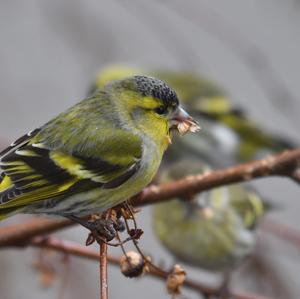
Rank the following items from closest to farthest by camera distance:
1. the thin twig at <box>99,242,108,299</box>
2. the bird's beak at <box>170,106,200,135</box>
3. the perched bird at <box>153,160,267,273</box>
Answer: the thin twig at <box>99,242,108,299</box>, the bird's beak at <box>170,106,200,135</box>, the perched bird at <box>153,160,267,273</box>

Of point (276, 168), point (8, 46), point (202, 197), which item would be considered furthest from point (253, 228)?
point (8, 46)

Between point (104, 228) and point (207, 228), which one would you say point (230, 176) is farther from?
point (207, 228)

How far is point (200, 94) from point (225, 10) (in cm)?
100

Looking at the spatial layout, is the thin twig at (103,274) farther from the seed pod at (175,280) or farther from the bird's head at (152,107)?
the bird's head at (152,107)

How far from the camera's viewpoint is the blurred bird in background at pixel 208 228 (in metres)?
3.12

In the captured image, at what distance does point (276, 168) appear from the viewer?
1865 millimetres

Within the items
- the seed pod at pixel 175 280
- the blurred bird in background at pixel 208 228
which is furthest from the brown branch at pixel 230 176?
the blurred bird in background at pixel 208 228

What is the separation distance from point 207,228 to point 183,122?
1.48 metres

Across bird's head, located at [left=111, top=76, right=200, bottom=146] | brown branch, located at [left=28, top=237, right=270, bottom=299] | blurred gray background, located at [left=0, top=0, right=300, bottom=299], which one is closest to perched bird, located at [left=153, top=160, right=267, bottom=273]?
blurred gray background, located at [left=0, top=0, right=300, bottom=299]

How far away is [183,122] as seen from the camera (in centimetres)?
175

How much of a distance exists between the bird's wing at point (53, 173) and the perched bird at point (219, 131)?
2864 mm

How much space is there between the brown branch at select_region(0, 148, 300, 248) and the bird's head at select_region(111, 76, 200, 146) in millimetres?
184

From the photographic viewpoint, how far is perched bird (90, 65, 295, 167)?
4652 millimetres

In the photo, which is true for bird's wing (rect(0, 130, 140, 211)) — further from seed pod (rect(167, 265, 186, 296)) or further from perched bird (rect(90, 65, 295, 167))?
perched bird (rect(90, 65, 295, 167))
